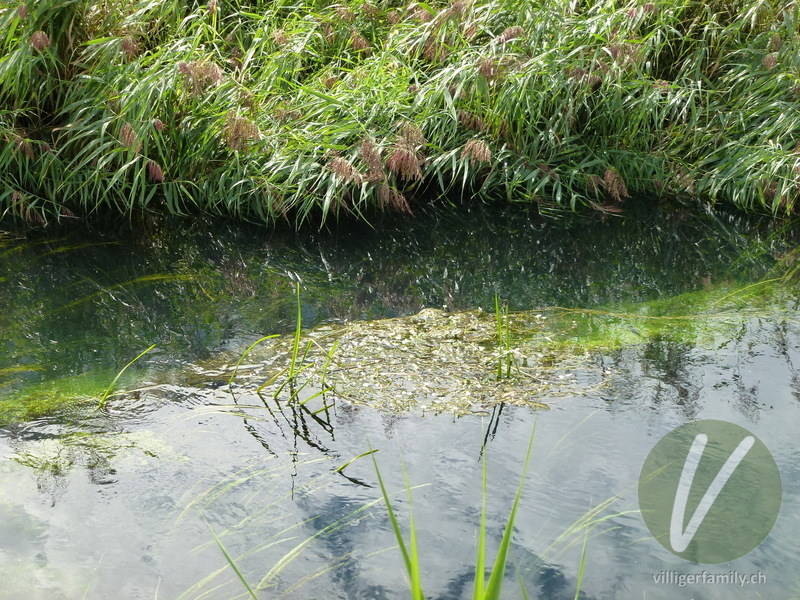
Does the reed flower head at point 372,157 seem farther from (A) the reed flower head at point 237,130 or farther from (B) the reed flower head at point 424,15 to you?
(B) the reed flower head at point 424,15

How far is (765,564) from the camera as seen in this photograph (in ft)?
6.63

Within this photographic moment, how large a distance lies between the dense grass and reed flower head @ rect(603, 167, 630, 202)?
0.01 metres

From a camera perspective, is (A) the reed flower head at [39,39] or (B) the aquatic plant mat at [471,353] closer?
(B) the aquatic plant mat at [471,353]

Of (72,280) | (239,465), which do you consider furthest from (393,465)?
(72,280)

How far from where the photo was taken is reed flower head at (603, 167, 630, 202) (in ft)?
16.0

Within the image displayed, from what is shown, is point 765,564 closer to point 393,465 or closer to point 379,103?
point 393,465

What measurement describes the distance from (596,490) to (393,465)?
615mm

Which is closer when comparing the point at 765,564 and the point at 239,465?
the point at 765,564

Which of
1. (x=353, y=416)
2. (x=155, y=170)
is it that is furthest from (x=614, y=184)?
(x=353, y=416)

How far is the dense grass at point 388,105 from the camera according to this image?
178 inches

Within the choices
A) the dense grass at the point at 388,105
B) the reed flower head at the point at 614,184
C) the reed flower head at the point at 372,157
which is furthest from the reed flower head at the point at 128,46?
the reed flower head at the point at 614,184

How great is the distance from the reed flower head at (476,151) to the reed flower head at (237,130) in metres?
1.22

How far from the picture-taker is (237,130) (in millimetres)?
4312

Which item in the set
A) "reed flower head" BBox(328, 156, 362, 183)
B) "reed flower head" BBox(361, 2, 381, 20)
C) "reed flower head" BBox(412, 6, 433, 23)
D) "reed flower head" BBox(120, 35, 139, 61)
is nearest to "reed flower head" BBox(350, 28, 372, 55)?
"reed flower head" BBox(361, 2, 381, 20)
